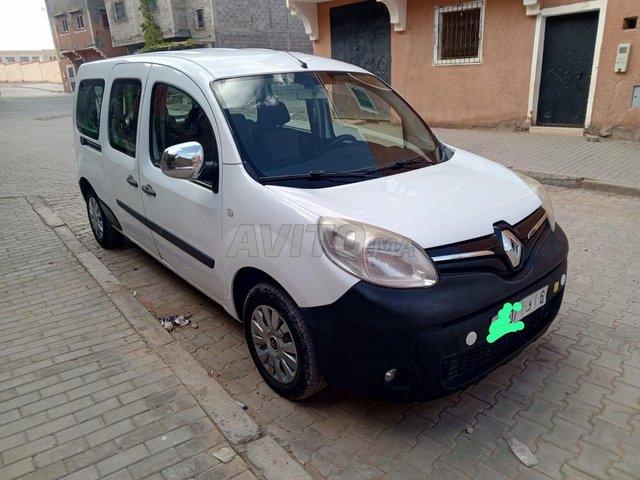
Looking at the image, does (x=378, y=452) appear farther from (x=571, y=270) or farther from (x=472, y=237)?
(x=571, y=270)

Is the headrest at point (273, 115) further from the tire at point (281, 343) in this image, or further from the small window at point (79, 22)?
the small window at point (79, 22)

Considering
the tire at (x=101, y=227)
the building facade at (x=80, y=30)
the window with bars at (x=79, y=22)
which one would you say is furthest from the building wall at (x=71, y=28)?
the tire at (x=101, y=227)

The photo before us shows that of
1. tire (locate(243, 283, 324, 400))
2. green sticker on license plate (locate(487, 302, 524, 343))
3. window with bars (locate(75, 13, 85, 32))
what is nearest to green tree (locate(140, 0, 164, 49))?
window with bars (locate(75, 13, 85, 32))

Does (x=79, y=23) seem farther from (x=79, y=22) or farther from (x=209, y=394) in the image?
(x=209, y=394)

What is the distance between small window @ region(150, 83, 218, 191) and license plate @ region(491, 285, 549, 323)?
185 centimetres

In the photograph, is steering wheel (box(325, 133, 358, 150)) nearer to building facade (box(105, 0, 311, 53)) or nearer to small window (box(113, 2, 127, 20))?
building facade (box(105, 0, 311, 53))

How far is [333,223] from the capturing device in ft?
7.68

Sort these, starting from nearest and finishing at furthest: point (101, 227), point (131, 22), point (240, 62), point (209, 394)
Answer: point (209, 394)
point (240, 62)
point (101, 227)
point (131, 22)

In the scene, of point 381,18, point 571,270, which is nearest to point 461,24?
point 381,18

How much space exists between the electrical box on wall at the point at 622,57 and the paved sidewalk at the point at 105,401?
909 cm

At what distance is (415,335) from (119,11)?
3350 centimetres

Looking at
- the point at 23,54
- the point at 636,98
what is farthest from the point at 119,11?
the point at 23,54

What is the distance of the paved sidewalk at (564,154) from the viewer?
22.9 feet

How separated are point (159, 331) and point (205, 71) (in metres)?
1.86
